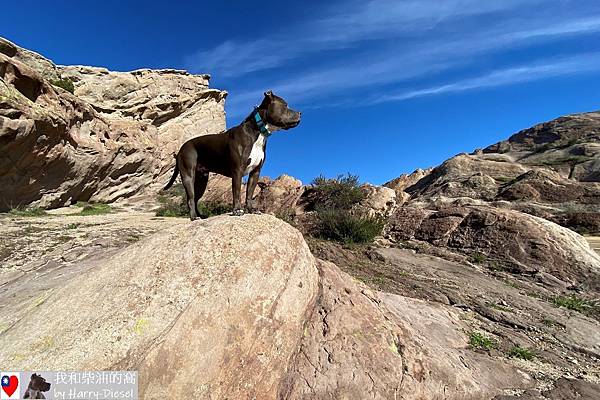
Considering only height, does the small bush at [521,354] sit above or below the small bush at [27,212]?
above

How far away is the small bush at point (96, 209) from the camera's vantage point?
1386 centimetres

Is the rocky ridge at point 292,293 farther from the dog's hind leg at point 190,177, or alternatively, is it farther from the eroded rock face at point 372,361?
the dog's hind leg at point 190,177

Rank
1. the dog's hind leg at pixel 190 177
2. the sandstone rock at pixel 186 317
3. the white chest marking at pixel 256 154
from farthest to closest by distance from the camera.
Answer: the dog's hind leg at pixel 190 177 < the white chest marking at pixel 256 154 < the sandstone rock at pixel 186 317

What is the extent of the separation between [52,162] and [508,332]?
13690 millimetres

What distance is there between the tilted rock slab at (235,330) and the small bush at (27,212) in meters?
9.68

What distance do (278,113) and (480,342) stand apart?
3457 millimetres

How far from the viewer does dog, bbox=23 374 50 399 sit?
2223mm

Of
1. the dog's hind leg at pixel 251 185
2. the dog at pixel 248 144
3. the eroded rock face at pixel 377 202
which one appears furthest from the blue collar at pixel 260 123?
the eroded rock face at pixel 377 202

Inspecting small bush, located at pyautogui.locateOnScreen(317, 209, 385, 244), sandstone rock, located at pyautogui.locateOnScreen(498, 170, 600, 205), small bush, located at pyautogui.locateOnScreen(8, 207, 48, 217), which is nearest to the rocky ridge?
small bush, located at pyautogui.locateOnScreen(8, 207, 48, 217)

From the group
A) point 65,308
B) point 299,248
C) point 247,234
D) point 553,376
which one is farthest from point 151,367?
point 553,376

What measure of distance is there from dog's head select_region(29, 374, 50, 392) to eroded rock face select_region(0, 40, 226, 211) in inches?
407

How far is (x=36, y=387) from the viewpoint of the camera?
89.0 inches
